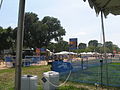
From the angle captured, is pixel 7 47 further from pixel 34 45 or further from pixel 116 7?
pixel 116 7

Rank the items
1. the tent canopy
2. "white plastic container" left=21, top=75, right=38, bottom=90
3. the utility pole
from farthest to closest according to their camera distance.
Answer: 1. "white plastic container" left=21, top=75, right=38, bottom=90
2. the tent canopy
3. the utility pole

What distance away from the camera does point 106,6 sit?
629 cm

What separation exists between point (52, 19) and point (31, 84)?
6438 centimetres

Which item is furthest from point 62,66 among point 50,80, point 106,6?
point 106,6

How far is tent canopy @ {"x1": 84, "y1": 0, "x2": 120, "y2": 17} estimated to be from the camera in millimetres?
5855

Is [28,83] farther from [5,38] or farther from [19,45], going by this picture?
[5,38]

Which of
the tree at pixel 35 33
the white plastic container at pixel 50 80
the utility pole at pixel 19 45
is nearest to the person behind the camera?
the utility pole at pixel 19 45

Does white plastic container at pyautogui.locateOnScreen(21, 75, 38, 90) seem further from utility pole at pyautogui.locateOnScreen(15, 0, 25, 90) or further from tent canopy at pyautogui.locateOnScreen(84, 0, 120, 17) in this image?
utility pole at pyautogui.locateOnScreen(15, 0, 25, 90)

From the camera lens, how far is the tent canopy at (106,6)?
231 inches

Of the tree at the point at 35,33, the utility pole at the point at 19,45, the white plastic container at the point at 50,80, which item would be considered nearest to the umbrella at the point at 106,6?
the utility pole at the point at 19,45

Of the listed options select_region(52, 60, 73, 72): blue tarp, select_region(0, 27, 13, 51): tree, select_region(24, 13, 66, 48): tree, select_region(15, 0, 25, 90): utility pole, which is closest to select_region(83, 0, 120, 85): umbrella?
select_region(15, 0, 25, 90): utility pole

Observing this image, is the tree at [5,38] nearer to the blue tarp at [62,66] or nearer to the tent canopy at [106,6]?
the blue tarp at [62,66]

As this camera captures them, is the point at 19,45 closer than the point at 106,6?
Yes

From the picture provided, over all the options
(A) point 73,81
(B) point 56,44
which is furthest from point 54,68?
(B) point 56,44
